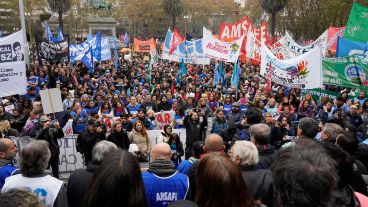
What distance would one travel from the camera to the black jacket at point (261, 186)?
340 centimetres

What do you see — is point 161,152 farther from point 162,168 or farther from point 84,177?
point 84,177

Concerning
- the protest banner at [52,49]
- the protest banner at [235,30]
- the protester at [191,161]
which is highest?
the protest banner at [235,30]

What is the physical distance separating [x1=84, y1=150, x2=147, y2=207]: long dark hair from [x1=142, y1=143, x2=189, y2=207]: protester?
1023 mm

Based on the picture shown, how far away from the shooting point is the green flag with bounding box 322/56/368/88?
10.1 m

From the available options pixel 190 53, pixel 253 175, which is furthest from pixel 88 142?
pixel 190 53

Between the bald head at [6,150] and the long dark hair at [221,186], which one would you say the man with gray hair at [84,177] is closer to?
the bald head at [6,150]

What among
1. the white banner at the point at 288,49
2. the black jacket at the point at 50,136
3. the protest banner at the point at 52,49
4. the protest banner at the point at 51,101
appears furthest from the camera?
the protest banner at the point at 52,49

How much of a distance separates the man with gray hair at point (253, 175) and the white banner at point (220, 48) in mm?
11381

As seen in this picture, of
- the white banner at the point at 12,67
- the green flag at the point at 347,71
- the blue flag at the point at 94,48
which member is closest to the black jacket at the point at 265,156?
the green flag at the point at 347,71

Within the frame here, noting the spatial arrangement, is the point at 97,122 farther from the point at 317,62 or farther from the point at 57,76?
the point at 57,76

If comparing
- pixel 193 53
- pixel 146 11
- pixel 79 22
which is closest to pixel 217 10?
pixel 146 11

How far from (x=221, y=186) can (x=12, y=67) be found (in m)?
8.34

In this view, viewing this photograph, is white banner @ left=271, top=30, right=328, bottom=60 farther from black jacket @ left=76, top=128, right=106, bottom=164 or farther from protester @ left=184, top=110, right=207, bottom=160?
black jacket @ left=76, top=128, right=106, bottom=164

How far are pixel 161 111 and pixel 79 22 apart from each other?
5913cm
